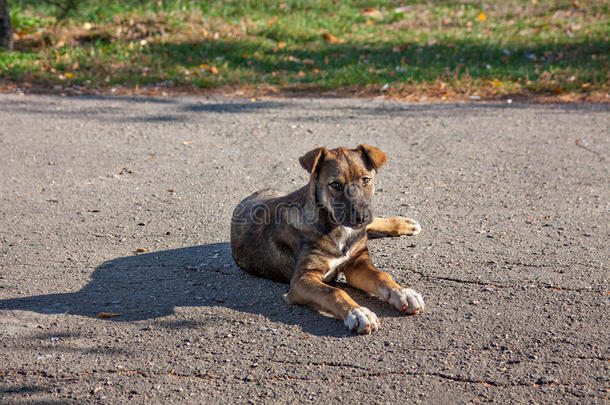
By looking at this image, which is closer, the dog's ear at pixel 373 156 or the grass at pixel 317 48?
the dog's ear at pixel 373 156

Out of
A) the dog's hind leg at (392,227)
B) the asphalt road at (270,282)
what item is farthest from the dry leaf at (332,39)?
the dog's hind leg at (392,227)

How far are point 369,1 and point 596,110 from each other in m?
8.91

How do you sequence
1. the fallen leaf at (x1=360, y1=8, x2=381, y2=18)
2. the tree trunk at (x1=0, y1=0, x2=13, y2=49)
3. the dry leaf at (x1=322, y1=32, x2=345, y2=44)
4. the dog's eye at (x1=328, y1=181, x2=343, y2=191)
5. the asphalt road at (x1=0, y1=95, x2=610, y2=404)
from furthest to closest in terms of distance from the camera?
the fallen leaf at (x1=360, y1=8, x2=381, y2=18) < the dry leaf at (x1=322, y1=32, x2=345, y2=44) < the tree trunk at (x1=0, y1=0, x2=13, y2=49) < the dog's eye at (x1=328, y1=181, x2=343, y2=191) < the asphalt road at (x1=0, y1=95, x2=610, y2=404)

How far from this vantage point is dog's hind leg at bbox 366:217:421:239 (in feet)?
18.3

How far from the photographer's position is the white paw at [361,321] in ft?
13.1

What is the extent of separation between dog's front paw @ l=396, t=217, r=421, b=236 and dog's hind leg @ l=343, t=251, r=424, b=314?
38.4 inches

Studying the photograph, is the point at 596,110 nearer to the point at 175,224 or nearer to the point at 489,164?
the point at 489,164

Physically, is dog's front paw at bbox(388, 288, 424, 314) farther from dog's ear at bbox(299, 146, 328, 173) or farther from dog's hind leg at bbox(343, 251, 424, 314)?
dog's ear at bbox(299, 146, 328, 173)

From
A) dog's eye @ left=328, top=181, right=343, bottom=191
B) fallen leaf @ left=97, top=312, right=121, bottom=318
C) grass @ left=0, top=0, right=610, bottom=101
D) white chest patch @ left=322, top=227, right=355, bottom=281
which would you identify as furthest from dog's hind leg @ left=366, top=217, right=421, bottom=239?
grass @ left=0, top=0, right=610, bottom=101

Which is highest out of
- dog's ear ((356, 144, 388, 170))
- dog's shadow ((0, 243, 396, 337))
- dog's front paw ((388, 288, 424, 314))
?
dog's ear ((356, 144, 388, 170))

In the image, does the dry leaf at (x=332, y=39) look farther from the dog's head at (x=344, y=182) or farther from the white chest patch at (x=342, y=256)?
the white chest patch at (x=342, y=256)

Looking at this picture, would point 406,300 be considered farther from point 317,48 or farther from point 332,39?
point 332,39

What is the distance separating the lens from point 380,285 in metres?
4.40

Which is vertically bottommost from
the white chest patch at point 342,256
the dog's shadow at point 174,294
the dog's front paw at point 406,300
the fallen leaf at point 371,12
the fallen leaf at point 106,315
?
the dog's shadow at point 174,294
